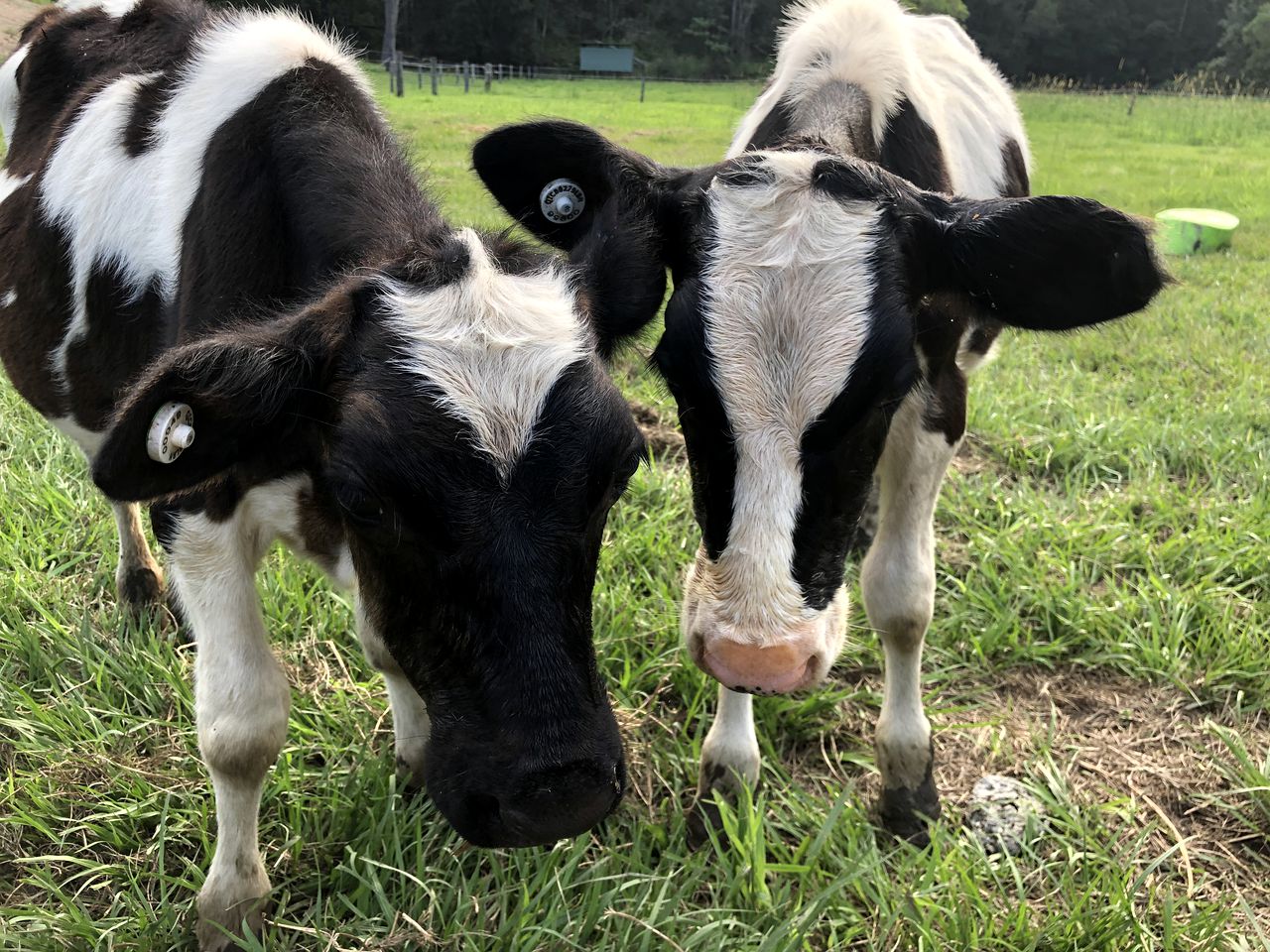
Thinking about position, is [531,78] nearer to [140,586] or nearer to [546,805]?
[140,586]

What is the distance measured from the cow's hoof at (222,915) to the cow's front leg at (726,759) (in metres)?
1.21

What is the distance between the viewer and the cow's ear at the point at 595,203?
2264mm

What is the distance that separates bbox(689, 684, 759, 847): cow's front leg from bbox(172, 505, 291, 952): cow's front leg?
48.6 inches

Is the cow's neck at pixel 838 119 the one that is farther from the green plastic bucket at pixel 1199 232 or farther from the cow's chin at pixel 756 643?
the green plastic bucket at pixel 1199 232

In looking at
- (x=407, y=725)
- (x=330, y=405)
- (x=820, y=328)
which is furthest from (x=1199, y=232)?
(x=330, y=405)

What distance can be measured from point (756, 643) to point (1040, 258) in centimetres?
124

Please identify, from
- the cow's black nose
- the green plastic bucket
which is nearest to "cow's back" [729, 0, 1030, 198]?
the cow's black nose

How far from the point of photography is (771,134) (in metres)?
3.13

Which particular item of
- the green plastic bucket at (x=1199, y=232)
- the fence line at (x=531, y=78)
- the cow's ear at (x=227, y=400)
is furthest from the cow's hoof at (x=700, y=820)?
the fence line at (x=531, y=78)

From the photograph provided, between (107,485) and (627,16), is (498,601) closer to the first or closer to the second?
(107,485)

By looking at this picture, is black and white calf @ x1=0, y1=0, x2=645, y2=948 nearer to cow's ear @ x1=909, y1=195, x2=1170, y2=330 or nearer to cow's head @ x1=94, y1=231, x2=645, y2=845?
cow's head @ x1=94, y1=231, x2=645, y2=845

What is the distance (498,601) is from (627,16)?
76.8m

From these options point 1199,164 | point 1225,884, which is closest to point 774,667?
point 1225,884

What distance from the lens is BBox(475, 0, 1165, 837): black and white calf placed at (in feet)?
7.00
